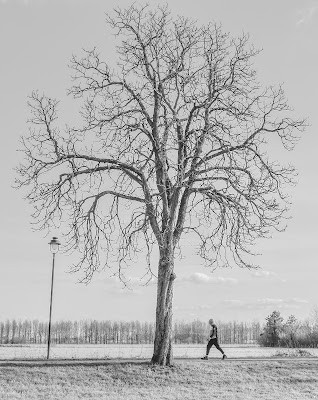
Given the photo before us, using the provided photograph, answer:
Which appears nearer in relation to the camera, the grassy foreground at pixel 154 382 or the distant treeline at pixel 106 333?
the grassy foreground at pixel 154 382

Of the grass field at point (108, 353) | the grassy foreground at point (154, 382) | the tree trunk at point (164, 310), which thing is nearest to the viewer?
the grassy foreground at point (154, 382)

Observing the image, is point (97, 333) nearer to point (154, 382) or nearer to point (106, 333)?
point (106, 333)

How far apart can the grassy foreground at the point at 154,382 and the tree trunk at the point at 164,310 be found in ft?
2.14

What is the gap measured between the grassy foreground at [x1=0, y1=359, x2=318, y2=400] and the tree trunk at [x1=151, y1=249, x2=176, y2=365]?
65 centimetres

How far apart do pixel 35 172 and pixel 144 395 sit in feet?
33.2

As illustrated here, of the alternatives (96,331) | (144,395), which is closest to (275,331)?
(144,395)

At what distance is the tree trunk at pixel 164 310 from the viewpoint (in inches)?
907


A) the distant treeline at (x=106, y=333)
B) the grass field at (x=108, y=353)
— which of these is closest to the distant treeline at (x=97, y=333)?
the distant treeline at (x=106, y=333)

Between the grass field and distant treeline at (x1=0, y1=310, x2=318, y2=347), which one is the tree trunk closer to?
the grass field

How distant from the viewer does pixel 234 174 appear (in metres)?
25.1

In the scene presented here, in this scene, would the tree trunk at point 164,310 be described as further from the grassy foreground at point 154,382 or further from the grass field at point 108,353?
the grass field at point 108,353

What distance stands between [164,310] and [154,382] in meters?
3.37

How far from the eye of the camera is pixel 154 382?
2078cm

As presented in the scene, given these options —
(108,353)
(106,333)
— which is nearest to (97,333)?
(106,333)
